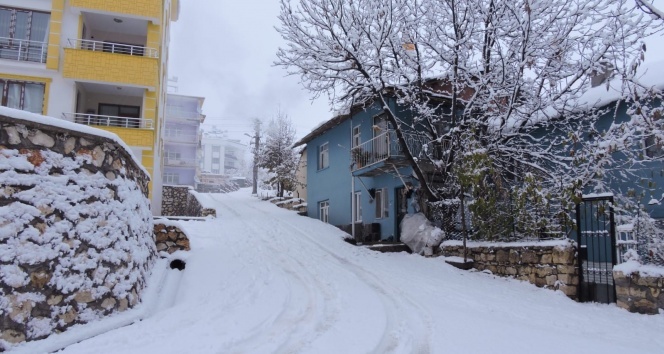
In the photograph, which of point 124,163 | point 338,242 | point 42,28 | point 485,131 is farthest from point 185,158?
point 124,163

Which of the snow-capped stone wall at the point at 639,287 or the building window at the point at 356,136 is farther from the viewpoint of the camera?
the building window at the point at 356,136

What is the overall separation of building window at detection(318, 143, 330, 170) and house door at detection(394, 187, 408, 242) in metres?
6.24

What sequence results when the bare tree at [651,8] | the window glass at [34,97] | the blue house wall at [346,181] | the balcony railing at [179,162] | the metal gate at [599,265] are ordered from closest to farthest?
the bare tree at [651,8], the metal gate at [599,265], the window glass at [34,97], the blue house wall at [346,181], the balcony railing at [179,162]

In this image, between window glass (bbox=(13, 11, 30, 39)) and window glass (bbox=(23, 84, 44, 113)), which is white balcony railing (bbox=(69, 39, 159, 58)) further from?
window glass (bbox=(23, 84, 44, 113))

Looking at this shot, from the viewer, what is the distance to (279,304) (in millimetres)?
5949

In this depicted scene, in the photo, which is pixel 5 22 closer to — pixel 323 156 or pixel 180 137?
pixel 323 156

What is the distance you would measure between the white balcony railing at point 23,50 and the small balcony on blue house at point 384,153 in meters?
10.9

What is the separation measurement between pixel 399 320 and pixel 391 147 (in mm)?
9190

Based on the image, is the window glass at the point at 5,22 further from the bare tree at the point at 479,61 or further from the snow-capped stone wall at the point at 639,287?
the snow-capped stone wall at the point at 639,287

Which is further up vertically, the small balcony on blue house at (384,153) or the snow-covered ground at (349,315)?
the small balcony on blue house at (384,153)

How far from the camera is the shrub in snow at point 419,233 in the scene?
11.7 metres

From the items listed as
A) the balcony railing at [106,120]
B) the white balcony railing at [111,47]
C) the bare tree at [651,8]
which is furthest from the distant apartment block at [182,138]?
the bare tree at [651,8]

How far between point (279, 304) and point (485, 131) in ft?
28.0

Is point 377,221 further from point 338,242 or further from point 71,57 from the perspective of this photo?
point 71,57
